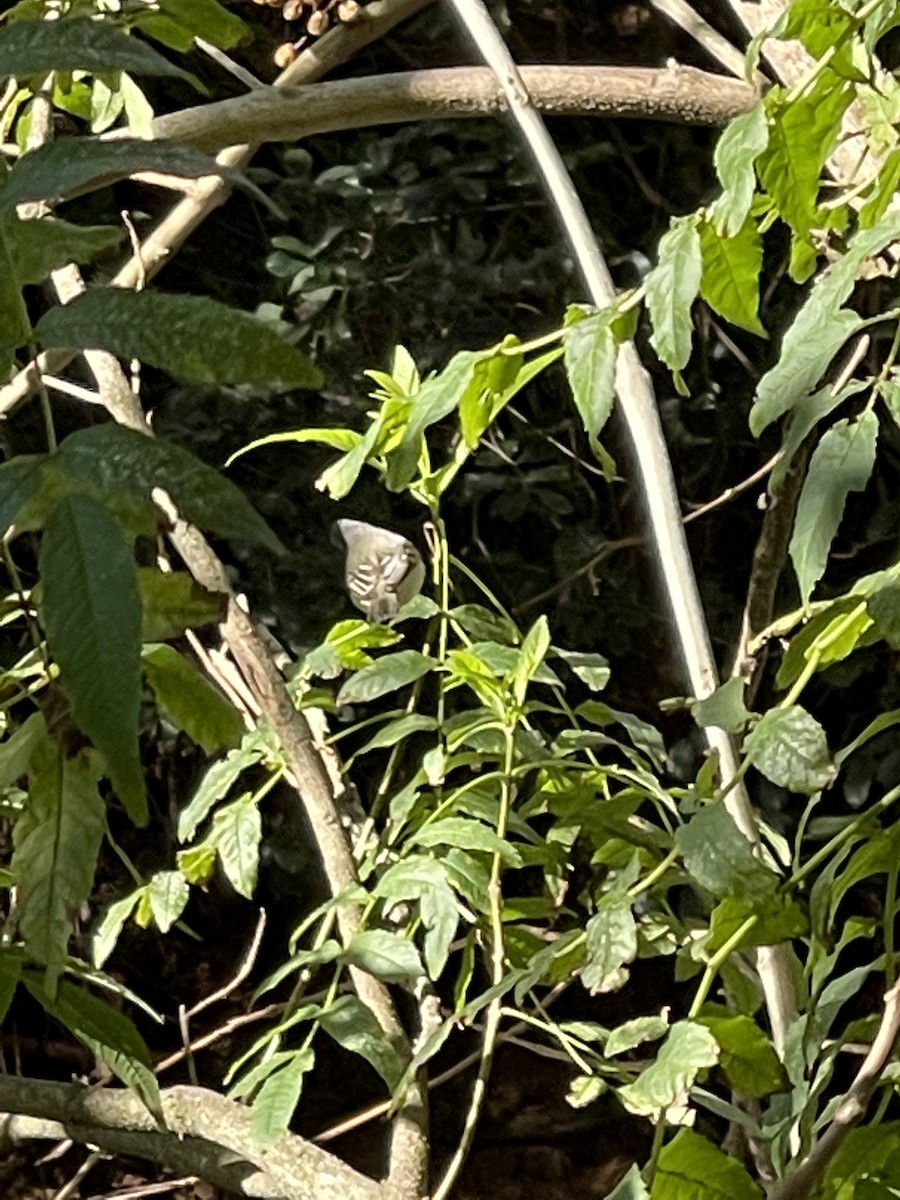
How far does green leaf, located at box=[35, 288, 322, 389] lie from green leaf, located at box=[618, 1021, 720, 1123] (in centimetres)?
37

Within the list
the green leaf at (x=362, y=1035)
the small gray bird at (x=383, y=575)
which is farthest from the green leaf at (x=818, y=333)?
the small gray bird at (x=383, y=575)

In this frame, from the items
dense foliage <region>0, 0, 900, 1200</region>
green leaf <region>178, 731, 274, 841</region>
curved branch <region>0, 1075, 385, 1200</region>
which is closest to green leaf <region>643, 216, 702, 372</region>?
dense foliage <region>0, 0, 900, 1200</region>

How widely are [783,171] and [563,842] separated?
0.49 metres

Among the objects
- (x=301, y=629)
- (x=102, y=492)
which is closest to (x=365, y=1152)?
(x=301, y=629)

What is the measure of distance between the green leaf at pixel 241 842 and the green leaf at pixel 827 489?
0.48 m

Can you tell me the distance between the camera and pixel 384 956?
2.86ft

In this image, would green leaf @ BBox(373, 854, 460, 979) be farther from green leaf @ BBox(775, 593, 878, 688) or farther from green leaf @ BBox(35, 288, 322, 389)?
green leaf @ BBox(35, 288, 322, 389)

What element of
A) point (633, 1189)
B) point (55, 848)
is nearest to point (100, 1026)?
point (55, 848)

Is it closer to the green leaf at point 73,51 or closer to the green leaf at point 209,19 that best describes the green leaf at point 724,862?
the green leaf at point 73,51

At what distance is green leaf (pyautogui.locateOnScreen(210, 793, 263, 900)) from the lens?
966 mm

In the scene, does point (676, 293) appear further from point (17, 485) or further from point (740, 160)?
point (17, 485)

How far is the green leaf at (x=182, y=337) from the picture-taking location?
41 centimetres

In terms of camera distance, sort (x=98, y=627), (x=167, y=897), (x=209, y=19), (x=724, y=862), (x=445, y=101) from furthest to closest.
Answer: (x=445, y=101)
(x=167, y=897)
(x=209, y=19)
(x=724, y=862)
(x=98, y=627)

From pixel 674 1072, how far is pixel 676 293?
1.13 feet
